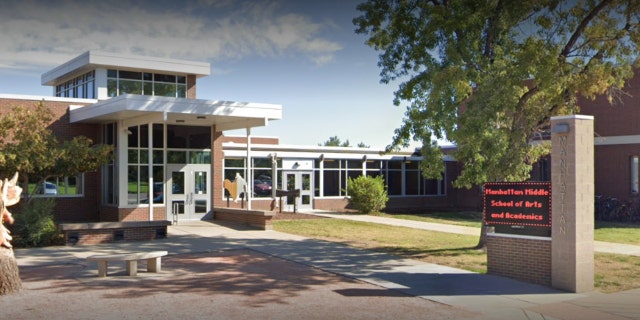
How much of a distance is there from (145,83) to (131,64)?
1.09 metres

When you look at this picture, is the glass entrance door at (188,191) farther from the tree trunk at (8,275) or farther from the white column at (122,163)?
the tree trunk at (8,275)

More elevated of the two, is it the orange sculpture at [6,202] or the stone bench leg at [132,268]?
the orange sculpture at [6,202]

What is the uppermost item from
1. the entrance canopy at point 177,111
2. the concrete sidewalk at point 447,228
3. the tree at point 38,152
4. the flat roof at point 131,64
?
the flat roof at point 131,64

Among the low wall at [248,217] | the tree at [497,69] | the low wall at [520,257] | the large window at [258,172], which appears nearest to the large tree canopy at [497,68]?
the tree at [497,69]

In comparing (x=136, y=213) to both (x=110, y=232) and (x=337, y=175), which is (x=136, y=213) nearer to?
(x=110, y=232)

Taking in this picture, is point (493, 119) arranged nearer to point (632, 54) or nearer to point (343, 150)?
point (632, 54)

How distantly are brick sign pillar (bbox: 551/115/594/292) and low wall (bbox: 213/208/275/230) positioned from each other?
1170 centimetres

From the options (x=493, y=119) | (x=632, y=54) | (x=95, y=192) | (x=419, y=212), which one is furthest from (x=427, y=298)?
(x=419, y=212)

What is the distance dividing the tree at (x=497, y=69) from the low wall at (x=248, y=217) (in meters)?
6.05

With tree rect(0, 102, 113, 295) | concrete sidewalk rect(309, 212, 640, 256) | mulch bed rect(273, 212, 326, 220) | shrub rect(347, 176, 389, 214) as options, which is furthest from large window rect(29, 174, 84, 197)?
shrub rect(347, 176, 389, 214)

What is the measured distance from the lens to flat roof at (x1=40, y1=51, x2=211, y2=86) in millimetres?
25672

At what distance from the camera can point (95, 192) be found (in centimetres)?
2459

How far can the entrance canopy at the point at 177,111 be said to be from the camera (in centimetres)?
2014

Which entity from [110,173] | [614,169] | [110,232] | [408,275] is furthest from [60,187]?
[614,169]
